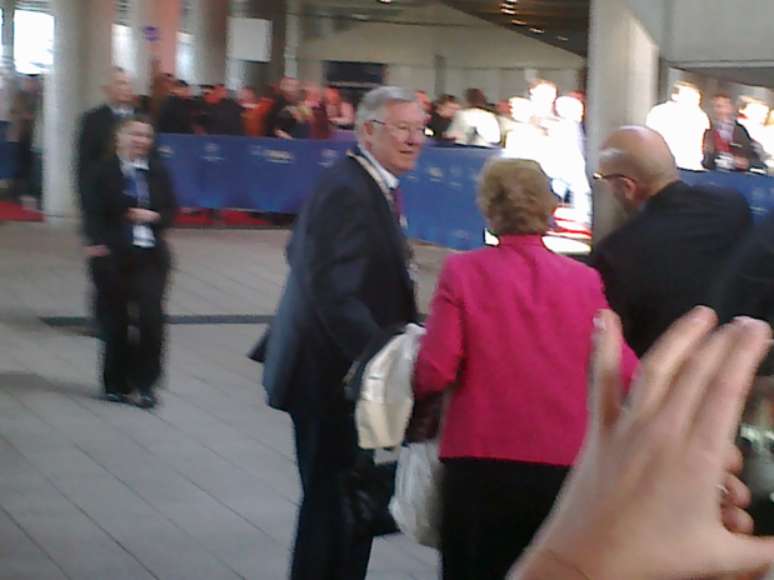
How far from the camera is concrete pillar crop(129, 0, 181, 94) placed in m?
24.2

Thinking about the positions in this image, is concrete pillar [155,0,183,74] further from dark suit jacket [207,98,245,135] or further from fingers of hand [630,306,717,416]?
fingers of hand [630,306,717,416]

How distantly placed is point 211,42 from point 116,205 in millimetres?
21076

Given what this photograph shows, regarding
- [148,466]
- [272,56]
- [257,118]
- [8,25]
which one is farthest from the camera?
[8,25]

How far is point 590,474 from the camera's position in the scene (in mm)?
1214

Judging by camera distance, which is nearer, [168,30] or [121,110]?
[121,110]

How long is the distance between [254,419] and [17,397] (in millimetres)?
1422

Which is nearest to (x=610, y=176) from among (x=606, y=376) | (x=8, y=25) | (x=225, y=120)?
(x=606, y=376)

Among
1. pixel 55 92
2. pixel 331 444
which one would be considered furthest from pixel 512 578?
pixel 55 92

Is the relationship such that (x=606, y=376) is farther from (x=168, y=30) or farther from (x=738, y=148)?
(x=168, y=30)

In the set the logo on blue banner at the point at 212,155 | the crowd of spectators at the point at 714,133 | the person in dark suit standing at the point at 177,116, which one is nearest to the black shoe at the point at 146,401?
the crowd of spectators at the point at 714,133

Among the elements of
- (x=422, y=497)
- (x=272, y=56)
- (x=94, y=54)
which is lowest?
(x=422, y=497)

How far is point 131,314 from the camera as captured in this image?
29.8 feet

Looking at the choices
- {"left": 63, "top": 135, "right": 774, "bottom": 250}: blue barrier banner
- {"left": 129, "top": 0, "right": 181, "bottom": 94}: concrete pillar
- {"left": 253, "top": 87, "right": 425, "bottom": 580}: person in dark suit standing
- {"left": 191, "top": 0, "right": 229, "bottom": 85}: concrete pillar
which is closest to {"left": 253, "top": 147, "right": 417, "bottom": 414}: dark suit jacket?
{"left": 253, "top": 87, "right": 425, "bottom": 580}: person in dark suit standing

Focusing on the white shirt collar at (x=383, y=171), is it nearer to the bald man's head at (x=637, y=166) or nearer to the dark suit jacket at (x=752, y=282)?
the bald man's head at (x=637, y=166)
